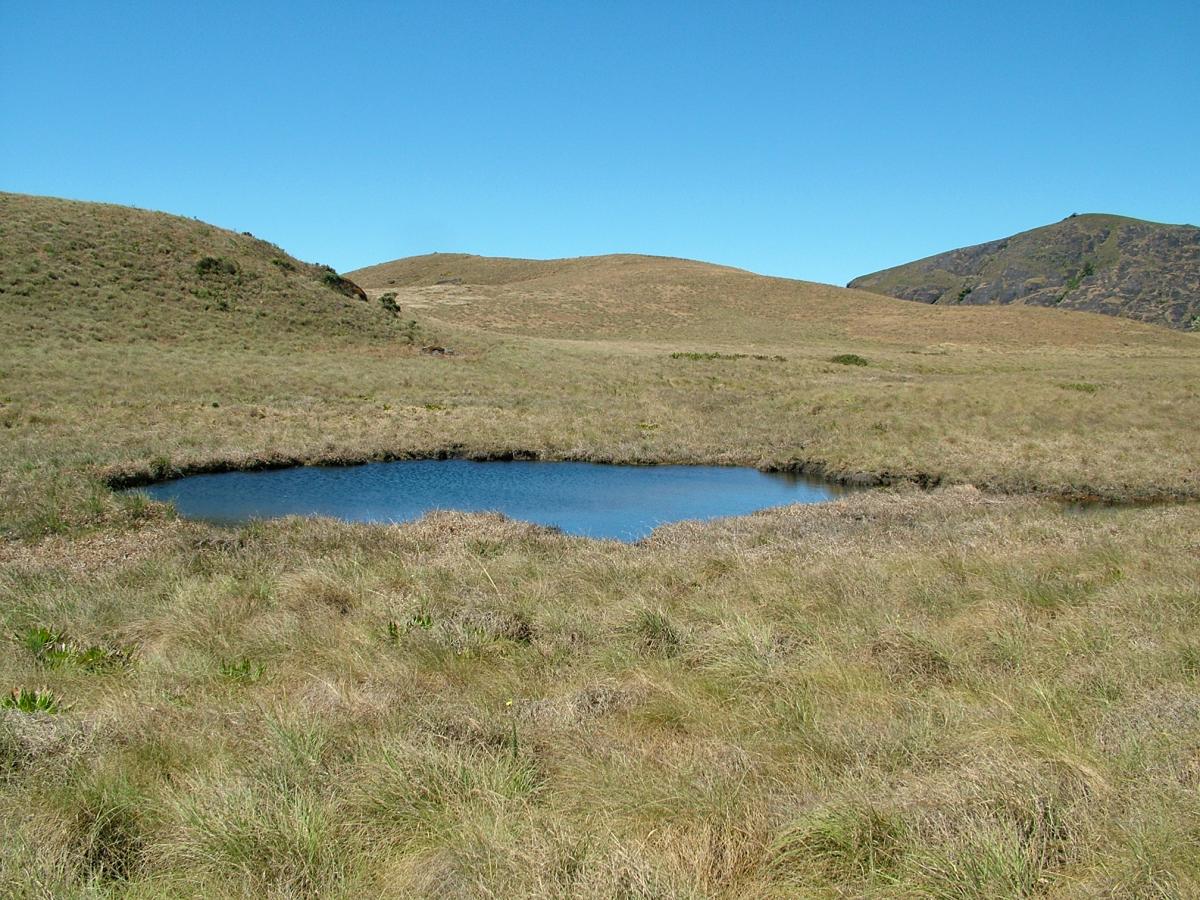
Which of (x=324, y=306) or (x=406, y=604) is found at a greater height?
(x=324, y=306)

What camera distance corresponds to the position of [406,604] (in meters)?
7.59

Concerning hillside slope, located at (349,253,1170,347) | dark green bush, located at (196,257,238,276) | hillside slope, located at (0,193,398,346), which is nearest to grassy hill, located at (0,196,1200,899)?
hillside slope, located at (0,193,398,346)

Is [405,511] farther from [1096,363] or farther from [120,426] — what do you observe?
[1096,363]

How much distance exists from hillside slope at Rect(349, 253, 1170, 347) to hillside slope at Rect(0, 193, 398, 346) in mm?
22147

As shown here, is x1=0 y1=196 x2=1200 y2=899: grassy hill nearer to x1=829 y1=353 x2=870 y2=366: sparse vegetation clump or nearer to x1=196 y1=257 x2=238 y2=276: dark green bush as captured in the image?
x1=196 y1=257 x2=238 y2=276: dark green bush

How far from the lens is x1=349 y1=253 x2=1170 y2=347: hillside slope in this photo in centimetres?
7319

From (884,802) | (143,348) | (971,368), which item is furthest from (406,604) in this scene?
(971,368)

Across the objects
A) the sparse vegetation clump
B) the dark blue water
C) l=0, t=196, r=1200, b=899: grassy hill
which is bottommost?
the dark blue water

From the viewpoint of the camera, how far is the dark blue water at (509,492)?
16.2 metres

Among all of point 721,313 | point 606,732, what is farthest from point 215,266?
point 721,313

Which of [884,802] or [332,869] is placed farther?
[884,802]

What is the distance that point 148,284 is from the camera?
141 feet

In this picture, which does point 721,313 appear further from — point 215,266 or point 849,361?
point 215,266

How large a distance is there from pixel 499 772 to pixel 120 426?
2221 cm
